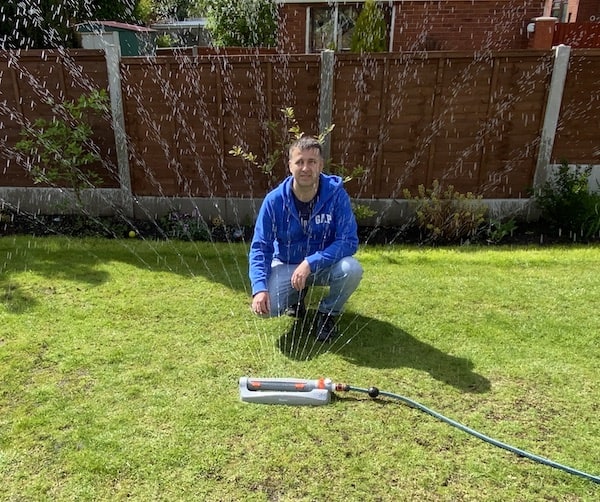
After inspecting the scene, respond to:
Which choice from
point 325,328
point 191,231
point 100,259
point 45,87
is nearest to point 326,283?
point 325,328

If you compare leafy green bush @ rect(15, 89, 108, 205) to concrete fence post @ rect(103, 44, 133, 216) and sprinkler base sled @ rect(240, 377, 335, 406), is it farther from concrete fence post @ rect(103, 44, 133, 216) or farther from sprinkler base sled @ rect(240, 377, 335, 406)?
sprinkler base sled @ rect(240, 377, 335, 406)

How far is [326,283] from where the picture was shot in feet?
11.7

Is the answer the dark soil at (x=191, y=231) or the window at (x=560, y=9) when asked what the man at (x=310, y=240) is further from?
the window at (x=560, y=9)

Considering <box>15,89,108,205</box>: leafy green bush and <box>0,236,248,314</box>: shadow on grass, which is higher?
<box>15,89,108,205</box>: leafy green bush

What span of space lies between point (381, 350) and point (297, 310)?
0.67 metres

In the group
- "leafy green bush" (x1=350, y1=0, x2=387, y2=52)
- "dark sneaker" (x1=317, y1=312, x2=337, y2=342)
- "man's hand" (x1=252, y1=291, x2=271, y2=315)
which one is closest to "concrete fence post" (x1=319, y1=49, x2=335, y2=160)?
"dark sneaker" (x1=317, y1=312, x2=337, y2=342)

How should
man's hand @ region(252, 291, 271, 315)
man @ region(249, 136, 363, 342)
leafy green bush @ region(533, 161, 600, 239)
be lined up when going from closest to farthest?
man's hand @ region(252, 291, 271, 315), man @ region(249, 136, 363, 342), leafy green bush @ region(533, 161, 600, 239)

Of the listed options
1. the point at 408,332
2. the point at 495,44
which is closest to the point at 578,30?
the point at 495,44

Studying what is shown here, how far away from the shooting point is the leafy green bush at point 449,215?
18.5 ft

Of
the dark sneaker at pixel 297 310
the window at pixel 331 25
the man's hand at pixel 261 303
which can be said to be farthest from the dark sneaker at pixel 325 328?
the window at pixel 331 25

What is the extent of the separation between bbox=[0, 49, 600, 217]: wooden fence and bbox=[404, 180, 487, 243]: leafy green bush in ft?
1.20

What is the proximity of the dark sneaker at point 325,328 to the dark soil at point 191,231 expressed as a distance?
7.13ft

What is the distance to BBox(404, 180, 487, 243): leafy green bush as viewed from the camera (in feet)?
18.5

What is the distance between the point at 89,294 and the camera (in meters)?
4.23
